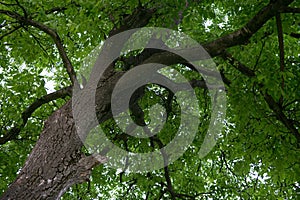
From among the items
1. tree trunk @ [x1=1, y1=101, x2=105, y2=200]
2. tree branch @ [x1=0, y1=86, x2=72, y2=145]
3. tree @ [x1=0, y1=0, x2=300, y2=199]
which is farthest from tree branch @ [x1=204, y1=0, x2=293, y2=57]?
tree branch @ [x1=0, y1=86, x2=72, y2=145]

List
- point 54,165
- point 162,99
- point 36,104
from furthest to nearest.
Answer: point 162,99
point 36,104
point 54,165

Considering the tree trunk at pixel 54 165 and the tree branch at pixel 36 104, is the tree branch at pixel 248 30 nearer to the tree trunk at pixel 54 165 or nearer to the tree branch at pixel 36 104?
the tree trunk at pixel 54 165

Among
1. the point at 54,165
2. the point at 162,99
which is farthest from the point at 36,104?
the point at 162,99

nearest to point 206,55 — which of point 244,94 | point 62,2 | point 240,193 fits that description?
point 244,94

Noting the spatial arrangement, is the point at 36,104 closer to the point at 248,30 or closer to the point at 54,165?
the point at 54,165

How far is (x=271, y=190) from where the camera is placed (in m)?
9.22

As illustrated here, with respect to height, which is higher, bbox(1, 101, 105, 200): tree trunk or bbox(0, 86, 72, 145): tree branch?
bbox(0, 86, 72, 145): tree branch

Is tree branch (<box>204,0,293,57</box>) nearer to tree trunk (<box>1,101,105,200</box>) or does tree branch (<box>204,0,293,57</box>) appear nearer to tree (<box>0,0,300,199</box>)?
tree (<box>0,0,300,199</box>)

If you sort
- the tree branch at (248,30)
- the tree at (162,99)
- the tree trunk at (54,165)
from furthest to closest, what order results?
the tree at (162,99), the tree trunk at (54,165), the tree branch at (248,30)

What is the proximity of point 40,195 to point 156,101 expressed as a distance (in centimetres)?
470

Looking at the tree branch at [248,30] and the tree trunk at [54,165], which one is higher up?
the tree branch at [248,30]

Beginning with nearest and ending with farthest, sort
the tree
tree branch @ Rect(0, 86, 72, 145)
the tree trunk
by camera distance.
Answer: the tree trunk < the tree < tree branch @ Rect(0, 86, 72, 145)

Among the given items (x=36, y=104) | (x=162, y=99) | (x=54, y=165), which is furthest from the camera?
(x=162, y=99)

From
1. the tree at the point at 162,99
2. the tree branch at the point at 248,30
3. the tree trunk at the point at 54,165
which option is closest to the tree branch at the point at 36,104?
the tree at the point at 162,99
